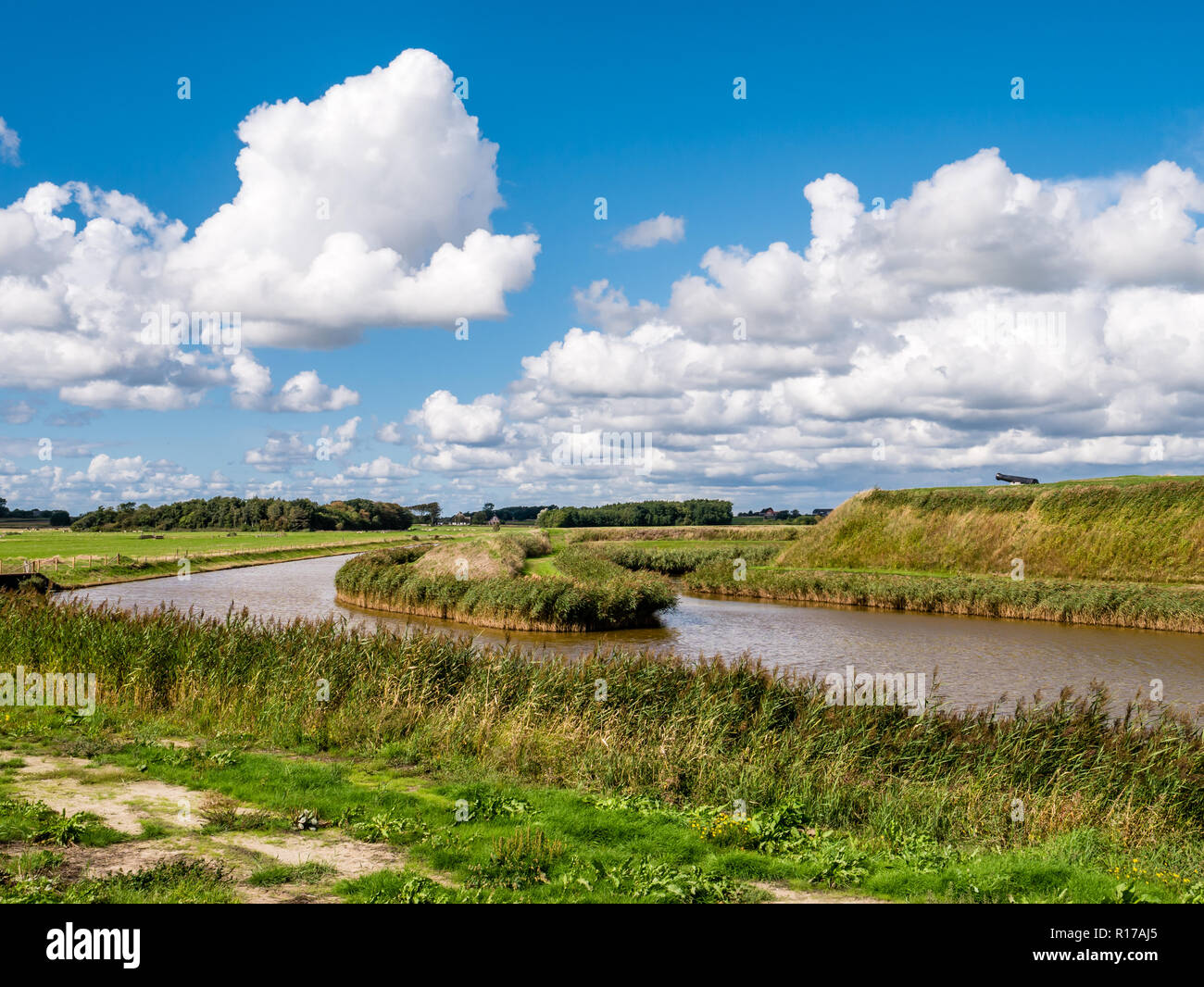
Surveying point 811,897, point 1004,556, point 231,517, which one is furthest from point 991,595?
point 231,517

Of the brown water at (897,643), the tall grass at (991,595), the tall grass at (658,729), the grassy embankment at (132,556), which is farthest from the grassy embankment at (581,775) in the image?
the grassy embankment at (132,556)

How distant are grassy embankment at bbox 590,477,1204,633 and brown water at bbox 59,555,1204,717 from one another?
1.16 m

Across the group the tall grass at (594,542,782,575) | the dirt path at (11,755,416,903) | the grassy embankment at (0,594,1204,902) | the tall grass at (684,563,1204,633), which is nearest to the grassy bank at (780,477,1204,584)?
the tall grass at (594,542,782,575)

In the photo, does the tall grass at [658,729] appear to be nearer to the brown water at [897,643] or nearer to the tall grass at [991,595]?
the brown water at [897,643]

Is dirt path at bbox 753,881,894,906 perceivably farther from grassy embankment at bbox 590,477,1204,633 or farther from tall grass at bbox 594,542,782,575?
tall grass at bbox 594,542,782,575

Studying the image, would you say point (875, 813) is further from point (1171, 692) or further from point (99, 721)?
point (1171, 692)

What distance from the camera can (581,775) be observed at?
418 inches

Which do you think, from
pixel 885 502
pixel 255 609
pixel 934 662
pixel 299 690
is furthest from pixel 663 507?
pixel 299 690

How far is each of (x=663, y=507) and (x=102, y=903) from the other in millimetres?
136514

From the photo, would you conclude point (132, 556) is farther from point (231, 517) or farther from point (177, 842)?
point (231, 517)

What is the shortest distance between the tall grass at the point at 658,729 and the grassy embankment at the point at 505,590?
1461 cm

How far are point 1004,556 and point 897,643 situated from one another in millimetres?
20654

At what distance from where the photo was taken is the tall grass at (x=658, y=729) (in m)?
10.2

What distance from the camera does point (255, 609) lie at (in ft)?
120
